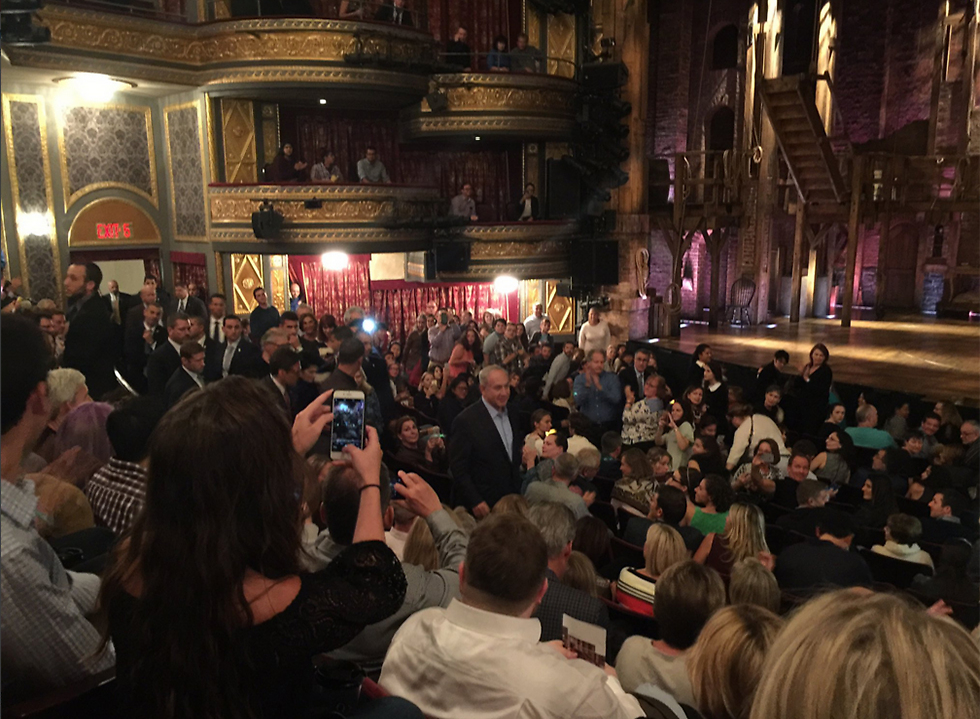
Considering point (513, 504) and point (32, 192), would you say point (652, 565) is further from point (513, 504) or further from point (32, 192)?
point (32, 192)

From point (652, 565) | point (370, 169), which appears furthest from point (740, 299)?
point (652, 565)

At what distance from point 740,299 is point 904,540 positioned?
1374cm

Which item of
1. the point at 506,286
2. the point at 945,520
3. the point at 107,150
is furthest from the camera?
the point at 506,286

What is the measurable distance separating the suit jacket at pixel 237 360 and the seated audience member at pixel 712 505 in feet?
10.1

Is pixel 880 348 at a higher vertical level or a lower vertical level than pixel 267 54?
lower

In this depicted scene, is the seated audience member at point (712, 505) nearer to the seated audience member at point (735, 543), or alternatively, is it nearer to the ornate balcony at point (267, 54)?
the seated audience member at point (735, 543)

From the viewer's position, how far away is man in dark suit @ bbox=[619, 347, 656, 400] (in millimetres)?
→ 7406

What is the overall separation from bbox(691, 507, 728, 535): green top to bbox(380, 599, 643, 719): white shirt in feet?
8.03

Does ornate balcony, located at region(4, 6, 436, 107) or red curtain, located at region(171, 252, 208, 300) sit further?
red curtain, located at region(171, 252, 208, 300)

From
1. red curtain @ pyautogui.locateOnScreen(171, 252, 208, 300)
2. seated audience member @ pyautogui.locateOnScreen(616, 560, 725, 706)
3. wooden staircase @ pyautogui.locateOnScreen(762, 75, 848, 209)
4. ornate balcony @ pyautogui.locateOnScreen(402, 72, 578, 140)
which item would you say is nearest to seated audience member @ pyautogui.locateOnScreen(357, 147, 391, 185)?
ornate balcony @ pyautogui.locateOnScreen(402, 72, 578, 140)

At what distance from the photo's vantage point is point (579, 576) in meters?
2.88

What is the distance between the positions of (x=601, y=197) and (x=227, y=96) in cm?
685

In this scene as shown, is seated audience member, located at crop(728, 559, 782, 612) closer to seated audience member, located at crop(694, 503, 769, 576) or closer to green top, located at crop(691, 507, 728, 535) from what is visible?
seated audience member, located at crop(694, 503, 769, 576)

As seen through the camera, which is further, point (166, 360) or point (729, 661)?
point (166, 360)
